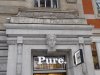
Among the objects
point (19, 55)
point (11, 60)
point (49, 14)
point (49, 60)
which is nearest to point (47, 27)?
point (49, 14)

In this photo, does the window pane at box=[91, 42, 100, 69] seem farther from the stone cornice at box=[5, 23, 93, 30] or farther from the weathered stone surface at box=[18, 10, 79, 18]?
the weathered stone surface at box=[18, 10, 79, 18]

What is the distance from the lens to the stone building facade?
10.1 m

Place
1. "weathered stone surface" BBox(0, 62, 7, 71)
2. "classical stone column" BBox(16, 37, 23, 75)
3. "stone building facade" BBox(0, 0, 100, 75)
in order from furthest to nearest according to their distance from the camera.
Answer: "weathered stone surface" BBox(0, 62, 7, 71)
"stone building facade" BBox(0, 0, 100, 75)
"classical stone column" BBox(16, 37, 23, 75)

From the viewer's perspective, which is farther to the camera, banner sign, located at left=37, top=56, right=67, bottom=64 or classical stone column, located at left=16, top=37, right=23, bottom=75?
banner sign, located at left=37, top=56, right=67, bottom=64

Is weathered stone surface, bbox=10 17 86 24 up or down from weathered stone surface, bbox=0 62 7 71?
up

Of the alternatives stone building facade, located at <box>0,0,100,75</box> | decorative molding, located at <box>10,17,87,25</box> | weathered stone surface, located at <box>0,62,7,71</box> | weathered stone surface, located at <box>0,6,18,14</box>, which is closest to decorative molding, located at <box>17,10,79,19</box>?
stone building facade, located at <box>0,0,100,75</box>

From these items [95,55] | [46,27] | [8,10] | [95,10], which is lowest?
[95,55]

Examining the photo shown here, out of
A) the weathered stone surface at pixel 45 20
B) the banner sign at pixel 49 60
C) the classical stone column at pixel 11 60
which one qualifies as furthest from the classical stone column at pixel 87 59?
the classical stone column at pixel 11 60

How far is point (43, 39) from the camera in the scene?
34.3ft

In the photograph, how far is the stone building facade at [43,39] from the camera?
1013cm

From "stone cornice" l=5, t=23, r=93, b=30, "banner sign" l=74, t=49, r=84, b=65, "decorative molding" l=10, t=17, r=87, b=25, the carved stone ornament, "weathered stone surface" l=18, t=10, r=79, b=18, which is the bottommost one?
"banner sign" l=74, t=49, r=84, b=65

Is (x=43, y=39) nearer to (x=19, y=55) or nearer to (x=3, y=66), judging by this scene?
(x=19, y=55)

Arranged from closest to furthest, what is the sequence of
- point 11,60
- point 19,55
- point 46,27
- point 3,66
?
point 11,60 → point 19,55 → point 3,66 → point 46,27

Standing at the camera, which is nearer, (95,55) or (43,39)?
(43,39)
